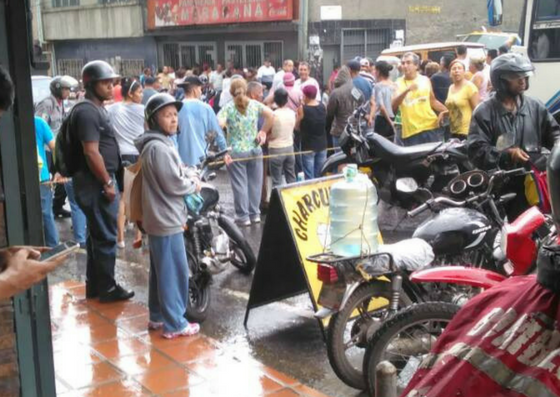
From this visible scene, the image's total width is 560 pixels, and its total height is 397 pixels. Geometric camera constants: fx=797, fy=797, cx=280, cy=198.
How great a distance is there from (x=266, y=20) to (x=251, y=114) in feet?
57.7

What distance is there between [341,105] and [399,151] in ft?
7.38

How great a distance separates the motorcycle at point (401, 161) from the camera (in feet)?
28.1

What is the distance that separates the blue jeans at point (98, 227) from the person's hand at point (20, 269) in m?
3.92

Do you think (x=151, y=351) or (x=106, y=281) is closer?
(x=151, y=351)

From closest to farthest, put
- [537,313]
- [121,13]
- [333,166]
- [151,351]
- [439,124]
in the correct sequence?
[537,313], [151,351], [333,166], [439,124], [121,13]

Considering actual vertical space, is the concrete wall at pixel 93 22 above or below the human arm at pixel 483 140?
above

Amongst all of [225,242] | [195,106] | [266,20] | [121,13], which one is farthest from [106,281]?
[121,13]

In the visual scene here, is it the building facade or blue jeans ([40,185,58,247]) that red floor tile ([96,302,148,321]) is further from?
the building facade

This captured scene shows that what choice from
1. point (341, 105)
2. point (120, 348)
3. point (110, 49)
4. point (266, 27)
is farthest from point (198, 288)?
point (110, 49)

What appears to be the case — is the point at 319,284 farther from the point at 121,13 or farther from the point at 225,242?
the point at 121,13

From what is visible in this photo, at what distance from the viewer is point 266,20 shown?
2631cm

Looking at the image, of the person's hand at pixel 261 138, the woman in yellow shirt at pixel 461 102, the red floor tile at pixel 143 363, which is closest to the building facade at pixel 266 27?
the woman in yellow shirt at pixel 461 102

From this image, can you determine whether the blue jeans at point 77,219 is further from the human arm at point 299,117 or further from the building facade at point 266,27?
the building facade at point 266,27

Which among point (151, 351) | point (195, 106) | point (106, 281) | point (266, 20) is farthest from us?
point (266, 20)
